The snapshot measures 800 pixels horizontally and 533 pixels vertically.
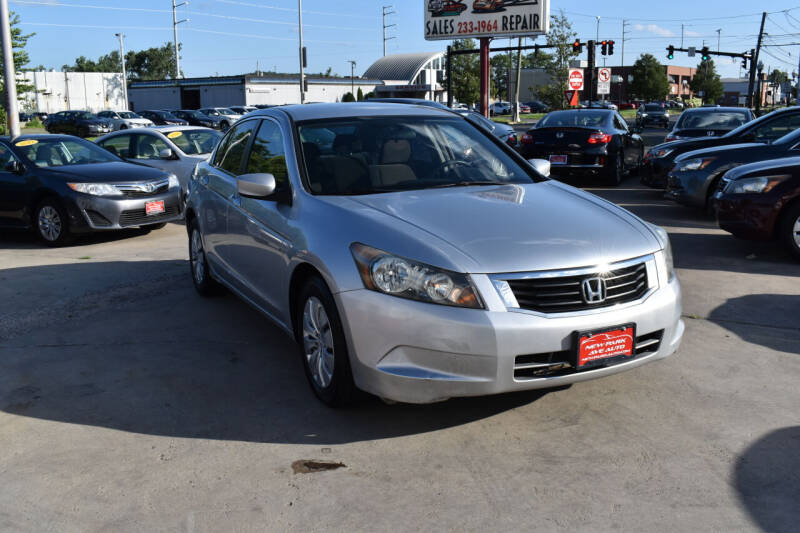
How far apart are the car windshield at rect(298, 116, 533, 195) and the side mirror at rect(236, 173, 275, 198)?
9.3 inches

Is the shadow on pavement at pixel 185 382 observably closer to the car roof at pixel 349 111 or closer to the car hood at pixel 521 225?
the car hood at pixel 521 225

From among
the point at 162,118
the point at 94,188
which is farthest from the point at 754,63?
the point at 94,188

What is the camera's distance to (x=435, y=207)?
4.11 meters

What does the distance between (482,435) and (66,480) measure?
1.94m

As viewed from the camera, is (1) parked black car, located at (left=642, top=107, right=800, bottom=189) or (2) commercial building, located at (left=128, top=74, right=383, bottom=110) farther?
(2) commercial building, located at (left=128, top=74, right=383, bottom=110)

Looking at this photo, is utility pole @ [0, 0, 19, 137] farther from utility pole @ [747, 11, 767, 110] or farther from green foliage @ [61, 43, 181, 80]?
green foliage @ [61, 43, 181, 80]

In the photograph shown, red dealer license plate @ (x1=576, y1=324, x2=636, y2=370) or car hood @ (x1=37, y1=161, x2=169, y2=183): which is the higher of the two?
car hood @ (x1=37, y1=161, x2=169, y2=183)

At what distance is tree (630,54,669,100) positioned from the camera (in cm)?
9325

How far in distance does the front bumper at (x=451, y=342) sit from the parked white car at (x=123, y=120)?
4522 cm

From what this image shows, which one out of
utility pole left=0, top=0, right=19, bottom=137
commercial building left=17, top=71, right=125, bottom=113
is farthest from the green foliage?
utility pole left=0, top=0, right=19, bottom=137

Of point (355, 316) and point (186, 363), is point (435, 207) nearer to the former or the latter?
point (355, 316)

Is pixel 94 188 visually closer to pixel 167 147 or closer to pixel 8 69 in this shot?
pixel 167 147

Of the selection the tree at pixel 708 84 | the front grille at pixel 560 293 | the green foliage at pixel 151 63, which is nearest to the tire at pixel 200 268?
the front grille at pixel 560 293

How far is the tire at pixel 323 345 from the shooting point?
12.4 feet
